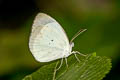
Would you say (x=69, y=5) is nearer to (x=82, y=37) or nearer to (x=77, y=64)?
(x=82, y=37)

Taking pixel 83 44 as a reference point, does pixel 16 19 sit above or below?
above

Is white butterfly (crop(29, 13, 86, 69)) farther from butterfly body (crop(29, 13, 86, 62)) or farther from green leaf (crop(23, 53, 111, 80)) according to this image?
green leaf (crop(23, 53, 111, 80))

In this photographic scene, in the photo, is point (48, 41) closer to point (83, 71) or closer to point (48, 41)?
point (48, 41)

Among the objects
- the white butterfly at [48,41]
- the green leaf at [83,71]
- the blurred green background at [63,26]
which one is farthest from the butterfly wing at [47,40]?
the blurred green background at [63,26]

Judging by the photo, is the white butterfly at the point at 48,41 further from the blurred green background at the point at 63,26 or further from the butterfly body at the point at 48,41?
the blurred green background at the point at 63,26

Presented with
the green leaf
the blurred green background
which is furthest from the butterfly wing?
the blurred green background

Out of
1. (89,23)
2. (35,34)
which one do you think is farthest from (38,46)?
(89,23)

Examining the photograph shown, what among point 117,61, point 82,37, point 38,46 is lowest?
point 117,61

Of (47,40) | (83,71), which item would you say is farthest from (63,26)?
(83,71)
